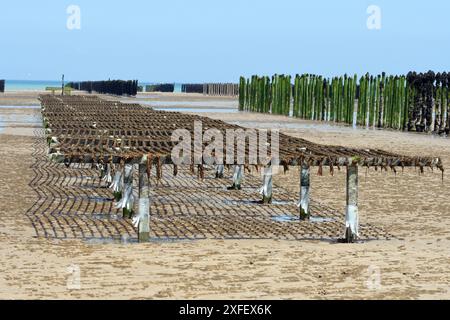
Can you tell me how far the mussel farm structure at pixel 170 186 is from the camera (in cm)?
1061

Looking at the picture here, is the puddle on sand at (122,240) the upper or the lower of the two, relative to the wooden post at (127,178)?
Result: lower

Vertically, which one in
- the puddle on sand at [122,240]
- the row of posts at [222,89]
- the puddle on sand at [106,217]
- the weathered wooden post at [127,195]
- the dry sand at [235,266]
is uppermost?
the weathered wooden post at [127,195]

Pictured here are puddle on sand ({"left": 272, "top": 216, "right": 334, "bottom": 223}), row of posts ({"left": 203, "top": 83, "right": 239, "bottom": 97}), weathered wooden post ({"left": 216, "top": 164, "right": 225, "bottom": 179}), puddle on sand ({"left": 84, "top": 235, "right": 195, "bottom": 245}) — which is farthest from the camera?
row of posts ({"left": 203, "top": 83, "right": 239, "bottom": 97})

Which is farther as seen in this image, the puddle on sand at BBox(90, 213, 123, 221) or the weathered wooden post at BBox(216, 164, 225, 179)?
the weathered wooden post at BBox(216, 164, 225, 179)

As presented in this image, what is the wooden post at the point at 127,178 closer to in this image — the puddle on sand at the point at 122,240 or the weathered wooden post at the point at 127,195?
the weathered wooden post at the point at 127,195

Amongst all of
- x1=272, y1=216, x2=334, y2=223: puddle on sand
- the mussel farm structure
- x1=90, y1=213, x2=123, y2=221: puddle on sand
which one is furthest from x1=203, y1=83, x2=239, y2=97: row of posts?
x1=90, y1=213, x2=123, y2=221: puddle on sand

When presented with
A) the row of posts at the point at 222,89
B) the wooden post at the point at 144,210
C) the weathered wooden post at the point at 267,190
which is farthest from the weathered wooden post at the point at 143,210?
the row of posts at the point at 222,89

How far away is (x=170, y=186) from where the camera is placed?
15.9 m

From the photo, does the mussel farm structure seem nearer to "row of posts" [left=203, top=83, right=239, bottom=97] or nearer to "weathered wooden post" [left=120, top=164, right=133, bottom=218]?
"weathered wooden post" [left=120, top=164, right=133, bottom=218]

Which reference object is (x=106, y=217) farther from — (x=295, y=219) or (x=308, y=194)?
(x=308, y=194)

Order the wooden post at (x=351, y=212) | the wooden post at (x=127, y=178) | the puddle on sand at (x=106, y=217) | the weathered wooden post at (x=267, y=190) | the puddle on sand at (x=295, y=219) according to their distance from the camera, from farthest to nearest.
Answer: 1. the weathered wooden post at (x=267, y=190)
2. the puddle on sand at (x=295, y=219)
3. the puddle on sand at (x=106, y=217)
4. the wooden post at (x=127, y=178)
5. the wooden post at (x=351, y=212)

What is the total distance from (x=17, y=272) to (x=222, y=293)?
1.89m

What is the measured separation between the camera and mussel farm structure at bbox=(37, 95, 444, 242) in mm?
10609

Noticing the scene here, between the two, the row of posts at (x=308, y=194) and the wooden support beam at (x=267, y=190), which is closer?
the row of posts at (x=308, y=194)
